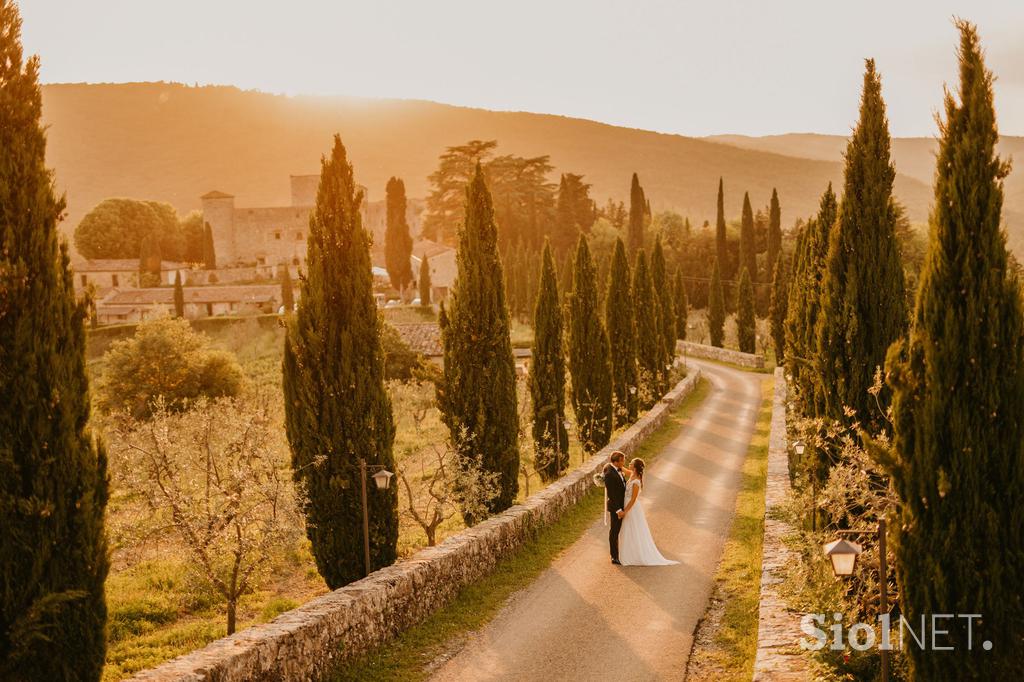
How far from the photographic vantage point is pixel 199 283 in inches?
3595

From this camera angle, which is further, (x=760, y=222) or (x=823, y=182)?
(x=823, y=182)

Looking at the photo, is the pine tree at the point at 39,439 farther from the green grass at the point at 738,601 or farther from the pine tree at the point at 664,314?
the pine tree at the point at 664,314

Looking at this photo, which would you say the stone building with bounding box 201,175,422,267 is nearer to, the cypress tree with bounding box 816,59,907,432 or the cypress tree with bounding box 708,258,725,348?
the cypress tree with bounding box 708,258,725,348

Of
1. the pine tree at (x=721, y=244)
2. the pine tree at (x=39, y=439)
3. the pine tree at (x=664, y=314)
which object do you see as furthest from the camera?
the pine tree at (x=721, y=244)

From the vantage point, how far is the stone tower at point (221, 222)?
352ft

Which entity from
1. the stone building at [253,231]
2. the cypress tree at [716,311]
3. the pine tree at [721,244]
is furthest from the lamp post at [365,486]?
the stone building at [253,231]

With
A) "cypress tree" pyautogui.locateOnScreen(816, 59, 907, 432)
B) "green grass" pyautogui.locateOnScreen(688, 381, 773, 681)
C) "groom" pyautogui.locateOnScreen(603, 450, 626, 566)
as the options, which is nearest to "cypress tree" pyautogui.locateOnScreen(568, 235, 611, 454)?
"green grass" pyautogui.locateOnScreen(688, 381, 773, 681)

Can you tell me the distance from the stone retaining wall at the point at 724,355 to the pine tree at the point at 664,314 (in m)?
9.08

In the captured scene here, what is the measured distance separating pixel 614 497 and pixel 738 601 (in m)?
2.60

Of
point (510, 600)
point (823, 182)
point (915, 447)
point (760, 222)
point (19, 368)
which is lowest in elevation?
point (510, 600)

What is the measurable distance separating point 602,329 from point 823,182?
6994 inches

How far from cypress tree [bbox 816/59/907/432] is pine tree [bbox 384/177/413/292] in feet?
227

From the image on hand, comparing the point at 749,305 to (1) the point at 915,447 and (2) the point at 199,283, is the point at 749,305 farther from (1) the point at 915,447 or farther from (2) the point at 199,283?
(2) the point at 199,283

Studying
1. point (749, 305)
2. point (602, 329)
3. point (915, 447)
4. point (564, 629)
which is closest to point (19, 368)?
point (564, 629)
